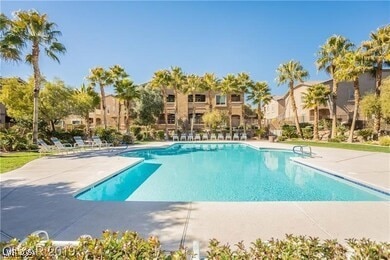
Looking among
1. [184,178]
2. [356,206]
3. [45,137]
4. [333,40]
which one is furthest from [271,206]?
[333,40]

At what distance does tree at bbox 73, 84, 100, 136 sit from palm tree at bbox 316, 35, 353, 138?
23137 millimetres

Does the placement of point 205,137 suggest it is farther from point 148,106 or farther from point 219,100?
point 219,100

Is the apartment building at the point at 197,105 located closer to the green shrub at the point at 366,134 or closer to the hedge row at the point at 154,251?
the green shrub at the point at 366,134

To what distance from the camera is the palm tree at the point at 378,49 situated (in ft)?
73.7

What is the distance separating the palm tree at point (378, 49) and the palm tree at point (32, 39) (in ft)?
83.1

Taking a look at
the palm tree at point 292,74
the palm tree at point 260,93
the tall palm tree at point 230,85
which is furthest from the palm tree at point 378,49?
the tall palm tree at point 230,85

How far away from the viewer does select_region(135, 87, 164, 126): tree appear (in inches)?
1431

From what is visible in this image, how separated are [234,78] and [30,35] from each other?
23574mm

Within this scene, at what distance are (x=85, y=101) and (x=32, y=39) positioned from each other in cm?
767

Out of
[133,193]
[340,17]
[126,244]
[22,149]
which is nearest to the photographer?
[126,244]

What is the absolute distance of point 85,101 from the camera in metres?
24.9

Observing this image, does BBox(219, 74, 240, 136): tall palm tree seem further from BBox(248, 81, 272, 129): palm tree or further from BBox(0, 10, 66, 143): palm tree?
BBox(0, 10, 66, 143): palm tree

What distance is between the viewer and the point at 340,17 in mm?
16031

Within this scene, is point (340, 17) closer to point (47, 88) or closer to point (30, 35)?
point (30, 35)
